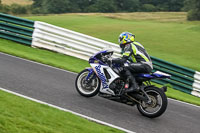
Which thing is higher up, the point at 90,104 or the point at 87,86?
the point at 87,86

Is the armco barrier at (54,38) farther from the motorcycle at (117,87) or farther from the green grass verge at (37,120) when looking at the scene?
the green grass verge at (37,120)

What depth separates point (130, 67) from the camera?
743 cm

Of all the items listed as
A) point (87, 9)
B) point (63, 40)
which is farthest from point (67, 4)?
point (63, 40)

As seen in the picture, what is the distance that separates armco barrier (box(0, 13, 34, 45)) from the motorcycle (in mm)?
6525

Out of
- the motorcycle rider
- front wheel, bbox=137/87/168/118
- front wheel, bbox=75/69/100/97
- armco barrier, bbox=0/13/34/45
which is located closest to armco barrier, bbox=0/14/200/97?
armco barrier, bbox=0/13/34/45

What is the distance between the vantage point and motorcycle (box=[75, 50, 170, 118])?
7129 mm

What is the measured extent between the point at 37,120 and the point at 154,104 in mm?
2867

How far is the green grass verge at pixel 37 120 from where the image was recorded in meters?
5.04

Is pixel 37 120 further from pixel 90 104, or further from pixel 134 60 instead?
pixel 134 60

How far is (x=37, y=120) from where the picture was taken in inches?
217

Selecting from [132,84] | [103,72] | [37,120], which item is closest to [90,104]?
[103,72]

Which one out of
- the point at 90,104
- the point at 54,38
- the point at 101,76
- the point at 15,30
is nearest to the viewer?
the point at 90,104

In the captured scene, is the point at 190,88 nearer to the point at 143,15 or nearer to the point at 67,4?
the point at 143,15

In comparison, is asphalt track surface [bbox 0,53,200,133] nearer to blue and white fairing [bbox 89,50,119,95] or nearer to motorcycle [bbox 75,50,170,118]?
motorcycle [bbox 75,50,170,118]
